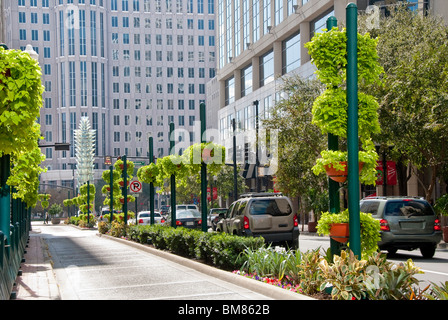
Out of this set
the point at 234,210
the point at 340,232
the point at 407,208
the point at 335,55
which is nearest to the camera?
the point at 340,232

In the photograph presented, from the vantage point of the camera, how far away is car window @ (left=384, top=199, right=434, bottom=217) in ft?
59.2

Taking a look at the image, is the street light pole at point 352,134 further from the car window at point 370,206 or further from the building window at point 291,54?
the building window at point 291,54

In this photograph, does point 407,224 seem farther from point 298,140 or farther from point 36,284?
point 298,140

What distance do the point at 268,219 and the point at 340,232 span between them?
874 centimetres

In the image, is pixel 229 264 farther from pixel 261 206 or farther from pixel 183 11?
pixel 183 11

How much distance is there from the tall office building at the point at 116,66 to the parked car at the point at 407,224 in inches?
4472

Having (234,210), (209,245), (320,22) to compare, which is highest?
(320,22)

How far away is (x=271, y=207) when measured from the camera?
61.7 feet

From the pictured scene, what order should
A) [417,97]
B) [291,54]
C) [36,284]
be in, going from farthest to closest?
[291,54]
[417,97]
[36,284]

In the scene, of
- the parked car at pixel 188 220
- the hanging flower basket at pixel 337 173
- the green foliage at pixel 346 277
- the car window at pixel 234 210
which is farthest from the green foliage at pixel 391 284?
the parked car at pixel 188 220

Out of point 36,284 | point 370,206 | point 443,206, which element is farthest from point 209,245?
point 443,206

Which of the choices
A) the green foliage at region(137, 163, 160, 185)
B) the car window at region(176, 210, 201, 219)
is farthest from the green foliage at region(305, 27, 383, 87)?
the car window at region(176, 210, 201, 219)

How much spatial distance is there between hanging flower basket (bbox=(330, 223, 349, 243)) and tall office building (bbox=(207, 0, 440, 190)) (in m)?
29.0
